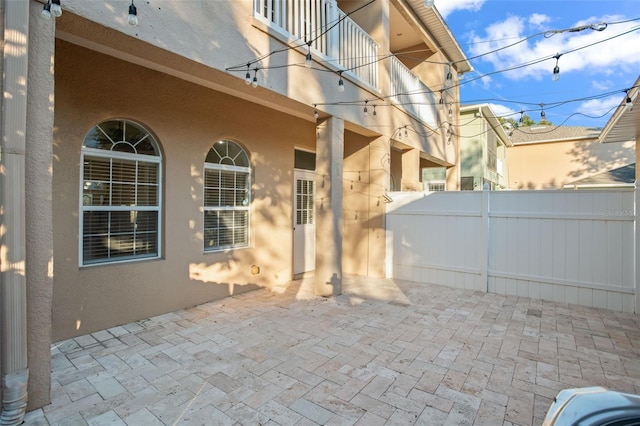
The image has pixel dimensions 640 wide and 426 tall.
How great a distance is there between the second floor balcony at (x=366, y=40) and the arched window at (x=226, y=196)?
82.8 inches

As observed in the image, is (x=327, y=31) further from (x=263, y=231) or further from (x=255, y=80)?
(x=263, y=231)

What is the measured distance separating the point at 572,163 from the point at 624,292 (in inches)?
683

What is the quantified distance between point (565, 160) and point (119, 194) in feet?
73.3

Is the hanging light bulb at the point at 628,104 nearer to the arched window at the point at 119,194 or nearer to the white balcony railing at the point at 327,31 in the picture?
the white balcony railing at the point at 327,31

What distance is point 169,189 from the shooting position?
4.69 meters

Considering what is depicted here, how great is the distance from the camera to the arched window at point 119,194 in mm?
4039

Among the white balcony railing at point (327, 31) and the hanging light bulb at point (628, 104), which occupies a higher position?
the white balcony railing at point (327, 31)

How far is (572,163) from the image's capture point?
1873 centimetres

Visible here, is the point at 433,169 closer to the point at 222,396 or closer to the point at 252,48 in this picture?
the point at 252,48

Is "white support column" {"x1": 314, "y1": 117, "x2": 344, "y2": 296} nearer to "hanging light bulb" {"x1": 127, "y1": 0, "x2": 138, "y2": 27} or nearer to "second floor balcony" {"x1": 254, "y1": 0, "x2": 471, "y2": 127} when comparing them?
"second floor balcony" {"x1": 254, "y1": 0, "x2": 471, "y2": 127}

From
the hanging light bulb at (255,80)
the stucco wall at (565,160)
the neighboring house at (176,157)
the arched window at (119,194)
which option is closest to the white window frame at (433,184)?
the neighboring house at (176,157)

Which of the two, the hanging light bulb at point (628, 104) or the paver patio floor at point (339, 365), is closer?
the paver patio floor at point (339, 365)

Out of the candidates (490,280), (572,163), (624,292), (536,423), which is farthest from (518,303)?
(572,163)

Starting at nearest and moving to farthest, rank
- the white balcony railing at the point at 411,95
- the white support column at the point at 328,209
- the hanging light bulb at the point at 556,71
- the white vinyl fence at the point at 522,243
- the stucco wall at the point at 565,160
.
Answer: the hanging light bulb at the point at 556,71 < the white vinyl fence at the point at 522,243 < the white support column at the point at 328,209 < the white balcony railing at the point at 411,95 < the stucco wall at the point at 565,160
